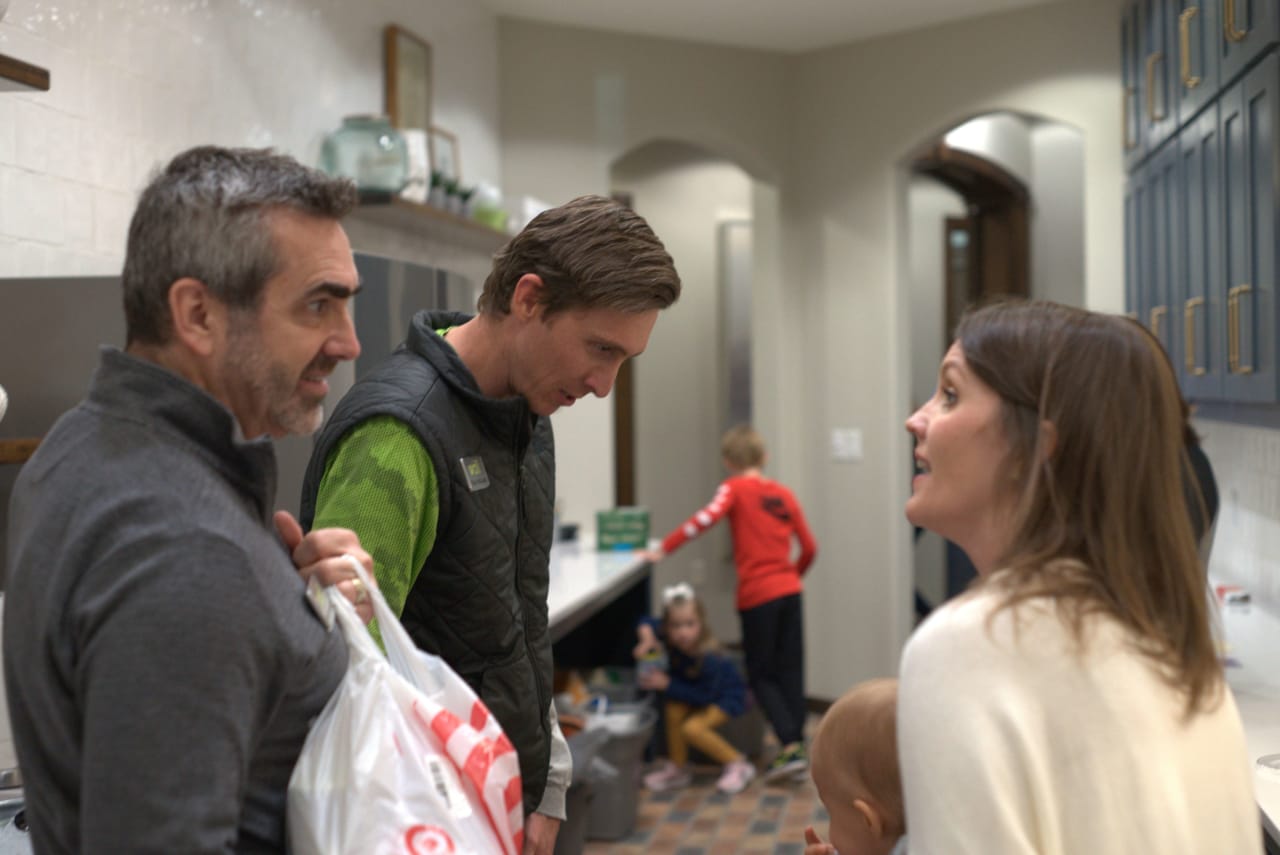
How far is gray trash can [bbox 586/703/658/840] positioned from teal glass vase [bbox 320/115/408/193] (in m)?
1.78

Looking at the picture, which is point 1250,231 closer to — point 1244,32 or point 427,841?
point 1244,32

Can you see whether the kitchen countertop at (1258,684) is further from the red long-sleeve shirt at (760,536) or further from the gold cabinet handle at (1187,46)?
the red long-sleeve shirt at (760,536)

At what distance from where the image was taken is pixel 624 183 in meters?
7.03

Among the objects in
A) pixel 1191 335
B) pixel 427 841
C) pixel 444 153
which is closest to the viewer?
pixel 427 841

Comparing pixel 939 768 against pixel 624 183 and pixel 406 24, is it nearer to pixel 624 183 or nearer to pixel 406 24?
pixel 406 24

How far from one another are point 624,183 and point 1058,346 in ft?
19.9

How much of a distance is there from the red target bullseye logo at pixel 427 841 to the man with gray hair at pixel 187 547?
0.40 feet

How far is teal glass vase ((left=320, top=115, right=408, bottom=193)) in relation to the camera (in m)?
3.67

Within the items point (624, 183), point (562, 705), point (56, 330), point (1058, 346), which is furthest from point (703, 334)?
point (1058, 346)

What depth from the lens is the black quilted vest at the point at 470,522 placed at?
152 centimetres

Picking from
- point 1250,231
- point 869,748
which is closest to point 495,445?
point 869,748

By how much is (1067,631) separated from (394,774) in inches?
21.9

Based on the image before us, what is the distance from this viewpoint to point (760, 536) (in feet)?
15.6

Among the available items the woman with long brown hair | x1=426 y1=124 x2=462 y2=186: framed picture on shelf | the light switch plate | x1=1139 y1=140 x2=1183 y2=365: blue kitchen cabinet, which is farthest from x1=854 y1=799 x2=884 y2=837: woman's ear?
the light switch plate
